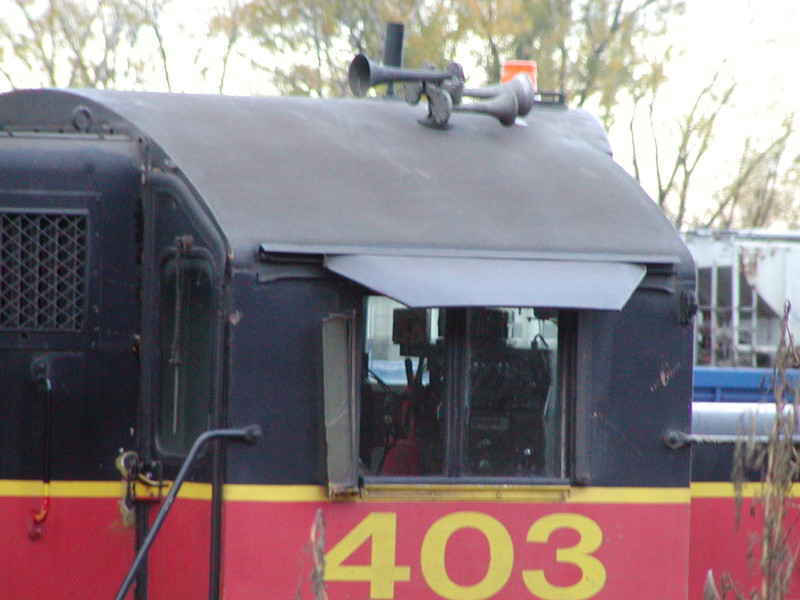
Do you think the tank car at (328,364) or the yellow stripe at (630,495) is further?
the yellow stripe at (630,495)

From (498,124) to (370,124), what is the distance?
21.0 inches

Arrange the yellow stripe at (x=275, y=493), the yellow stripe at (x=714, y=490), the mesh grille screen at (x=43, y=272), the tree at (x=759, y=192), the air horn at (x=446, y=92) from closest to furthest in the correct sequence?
the yellow stripe at (x=275, y=493)
the mesh grille screen at (x=43, y=272)
the air horn at (x=446, y=92)
the yellow stripe at (x=714, y=490)
the tree at (x=759, y=192)

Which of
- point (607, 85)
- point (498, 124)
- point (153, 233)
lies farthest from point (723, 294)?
point (153, 233)

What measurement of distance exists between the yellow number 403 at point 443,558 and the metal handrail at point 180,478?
0.48 metres

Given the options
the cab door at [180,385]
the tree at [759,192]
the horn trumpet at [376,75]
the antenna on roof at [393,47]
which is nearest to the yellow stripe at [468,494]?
the cab door at [180,385]

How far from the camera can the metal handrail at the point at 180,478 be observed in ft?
12.0

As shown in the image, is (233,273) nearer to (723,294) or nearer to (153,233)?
(153,233)

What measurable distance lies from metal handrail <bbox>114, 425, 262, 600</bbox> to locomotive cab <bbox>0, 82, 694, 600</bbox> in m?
0.05

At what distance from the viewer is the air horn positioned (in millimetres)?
4602

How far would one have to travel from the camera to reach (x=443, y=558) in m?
3.98

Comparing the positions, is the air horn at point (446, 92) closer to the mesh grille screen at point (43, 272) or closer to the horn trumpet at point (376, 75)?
the horn trumpet at point (376, 75)

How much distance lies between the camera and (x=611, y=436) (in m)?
4.14

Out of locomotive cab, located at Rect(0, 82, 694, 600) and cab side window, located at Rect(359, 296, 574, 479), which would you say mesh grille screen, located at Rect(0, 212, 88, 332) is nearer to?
locomotive cab, located at Rect(0, 82, 694, 600)

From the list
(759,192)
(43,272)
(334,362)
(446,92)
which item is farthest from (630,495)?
(759,192)
